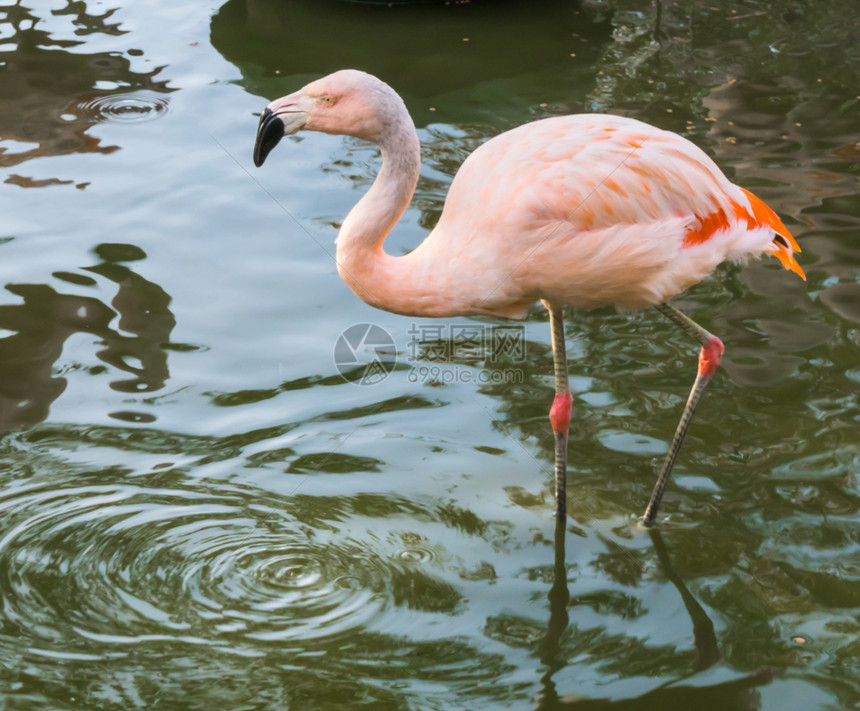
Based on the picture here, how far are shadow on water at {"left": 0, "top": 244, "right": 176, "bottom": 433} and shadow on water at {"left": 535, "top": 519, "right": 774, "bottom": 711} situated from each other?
2370mm

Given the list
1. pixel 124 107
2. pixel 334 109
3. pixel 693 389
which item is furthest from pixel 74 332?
pixel 693 389

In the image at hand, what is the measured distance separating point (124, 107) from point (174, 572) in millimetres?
4974

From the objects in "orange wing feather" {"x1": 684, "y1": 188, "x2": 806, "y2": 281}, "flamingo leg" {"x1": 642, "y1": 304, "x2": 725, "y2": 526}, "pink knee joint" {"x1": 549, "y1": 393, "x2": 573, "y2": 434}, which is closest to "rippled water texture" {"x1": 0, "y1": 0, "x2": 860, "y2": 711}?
"flamingo leg" {"x1": 642, "y1": 304, "x2": 725, "y2": 526}

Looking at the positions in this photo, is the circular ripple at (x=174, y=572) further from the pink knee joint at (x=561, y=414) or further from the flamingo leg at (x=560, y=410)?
the pink knee joint at (x=561, y=414)

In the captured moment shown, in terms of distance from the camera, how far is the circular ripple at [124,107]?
737 centimetres

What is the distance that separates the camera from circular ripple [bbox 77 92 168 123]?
24.2 ft

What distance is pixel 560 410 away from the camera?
4066 millimetres

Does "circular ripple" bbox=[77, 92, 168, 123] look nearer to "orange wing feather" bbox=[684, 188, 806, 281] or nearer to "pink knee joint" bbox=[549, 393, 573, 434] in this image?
"pink knee joint" bbox=[549, 393, 573, 434]

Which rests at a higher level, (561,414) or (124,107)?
(124,107)

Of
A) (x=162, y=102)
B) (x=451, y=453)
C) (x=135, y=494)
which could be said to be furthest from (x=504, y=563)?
(x=162, y=102)

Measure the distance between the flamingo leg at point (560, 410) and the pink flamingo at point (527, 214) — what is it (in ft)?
0.76

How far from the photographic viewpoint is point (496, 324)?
17.9 ft

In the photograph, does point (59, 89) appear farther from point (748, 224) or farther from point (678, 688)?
point (678, 688)

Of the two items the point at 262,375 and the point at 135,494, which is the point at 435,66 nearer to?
the point at 262,375
